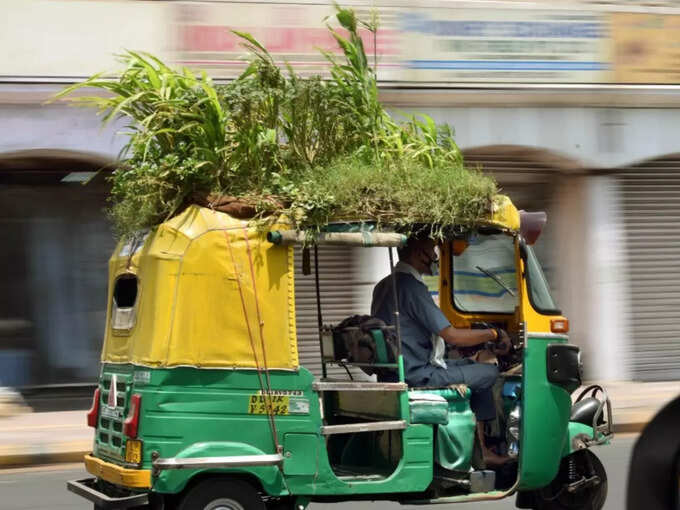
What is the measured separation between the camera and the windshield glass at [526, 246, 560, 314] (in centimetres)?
635

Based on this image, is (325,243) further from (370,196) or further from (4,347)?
(4,347)

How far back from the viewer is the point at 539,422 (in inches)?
244

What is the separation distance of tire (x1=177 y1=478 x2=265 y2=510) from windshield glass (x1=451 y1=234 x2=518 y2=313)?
2.00 m

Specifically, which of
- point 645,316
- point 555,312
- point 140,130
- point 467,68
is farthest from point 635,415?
point 140,130

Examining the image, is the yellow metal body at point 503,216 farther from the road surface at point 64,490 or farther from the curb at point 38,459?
the curb at point 38,459

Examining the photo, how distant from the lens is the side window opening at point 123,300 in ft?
19.3

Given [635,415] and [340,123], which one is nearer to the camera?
[340,123]

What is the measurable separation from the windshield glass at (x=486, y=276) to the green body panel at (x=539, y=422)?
542 millimetres

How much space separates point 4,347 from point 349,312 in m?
4.06

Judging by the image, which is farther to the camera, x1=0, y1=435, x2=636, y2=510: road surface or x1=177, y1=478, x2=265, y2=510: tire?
x1=0, y1=435, x2=636, y2=510: road surface

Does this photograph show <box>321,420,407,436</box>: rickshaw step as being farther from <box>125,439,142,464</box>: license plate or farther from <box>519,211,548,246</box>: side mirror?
<box>519,211,548,246</box>: side mirror

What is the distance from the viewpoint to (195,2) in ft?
42.1

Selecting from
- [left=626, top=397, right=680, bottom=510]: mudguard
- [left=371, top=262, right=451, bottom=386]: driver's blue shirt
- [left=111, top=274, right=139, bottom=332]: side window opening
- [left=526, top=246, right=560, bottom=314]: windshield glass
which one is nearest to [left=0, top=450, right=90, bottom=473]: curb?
[left=111, top=274, right=139, bottom=332]: side window opening

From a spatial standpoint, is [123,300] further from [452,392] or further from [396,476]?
[452,392]
